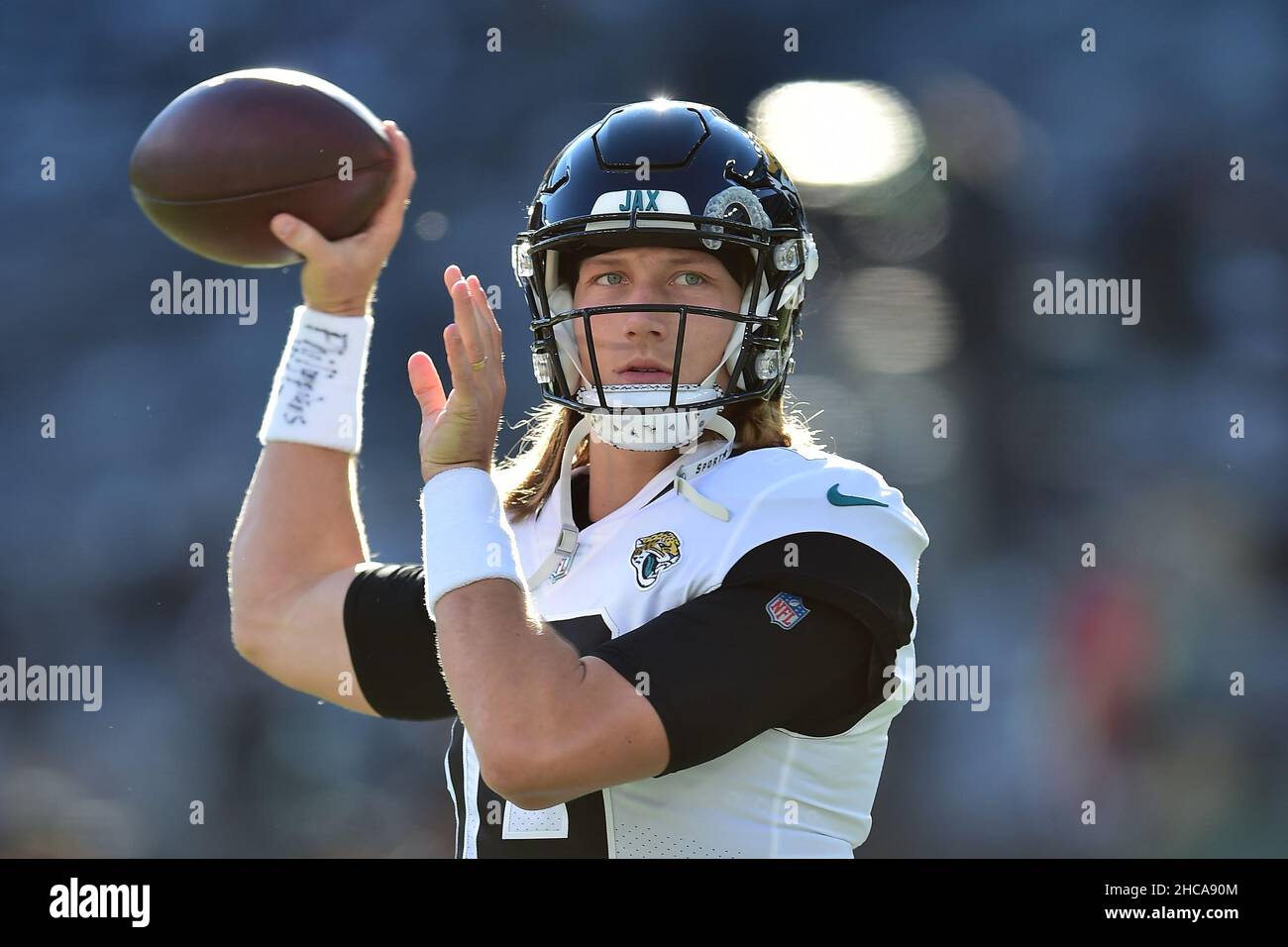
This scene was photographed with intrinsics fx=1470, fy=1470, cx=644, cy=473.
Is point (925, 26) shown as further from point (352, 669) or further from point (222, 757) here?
point (352, 669)

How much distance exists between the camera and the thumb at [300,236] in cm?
195

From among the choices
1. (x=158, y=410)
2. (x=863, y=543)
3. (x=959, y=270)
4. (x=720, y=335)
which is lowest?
(x=863, y=543)

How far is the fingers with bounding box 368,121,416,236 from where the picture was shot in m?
2.03

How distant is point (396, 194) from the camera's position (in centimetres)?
207

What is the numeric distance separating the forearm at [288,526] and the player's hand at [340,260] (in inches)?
7.9
